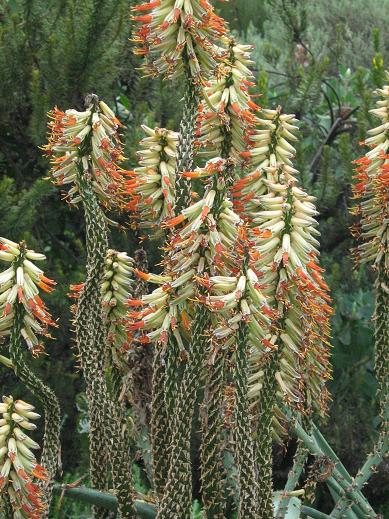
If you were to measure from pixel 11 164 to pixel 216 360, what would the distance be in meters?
3.37

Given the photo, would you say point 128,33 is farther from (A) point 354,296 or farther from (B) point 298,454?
(B) point 298,454

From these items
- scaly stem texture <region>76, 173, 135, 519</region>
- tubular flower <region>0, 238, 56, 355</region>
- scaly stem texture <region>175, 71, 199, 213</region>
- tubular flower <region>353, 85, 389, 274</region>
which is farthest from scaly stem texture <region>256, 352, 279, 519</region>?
tubular flower <region>353, 85, 389, 274</region>

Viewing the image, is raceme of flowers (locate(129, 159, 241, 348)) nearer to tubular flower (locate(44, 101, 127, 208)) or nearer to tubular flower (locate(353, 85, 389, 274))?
tubular flower (locate(44, 101, 127, 208))

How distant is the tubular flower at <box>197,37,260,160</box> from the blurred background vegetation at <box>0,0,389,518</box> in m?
1.97

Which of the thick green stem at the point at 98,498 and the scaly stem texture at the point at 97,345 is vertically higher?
A: the scaly stem texture at the point at 97,345

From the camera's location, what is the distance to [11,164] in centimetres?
590

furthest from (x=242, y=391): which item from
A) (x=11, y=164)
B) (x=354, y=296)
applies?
(x=354, y=296)

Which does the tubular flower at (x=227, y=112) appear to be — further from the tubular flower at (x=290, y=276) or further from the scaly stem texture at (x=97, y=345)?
the scaly stem texture at (x=97, y=345)

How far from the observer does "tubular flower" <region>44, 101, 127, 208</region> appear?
289cm

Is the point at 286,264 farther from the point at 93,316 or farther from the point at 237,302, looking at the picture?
the point at 93,316

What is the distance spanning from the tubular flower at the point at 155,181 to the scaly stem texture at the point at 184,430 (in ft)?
2.00

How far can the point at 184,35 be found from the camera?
9.32 ft

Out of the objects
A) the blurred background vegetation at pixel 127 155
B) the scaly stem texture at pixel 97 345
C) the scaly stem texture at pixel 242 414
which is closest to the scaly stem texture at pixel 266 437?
the scaly stem texture at pixel 242 414

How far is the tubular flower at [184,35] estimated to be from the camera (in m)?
2.83
